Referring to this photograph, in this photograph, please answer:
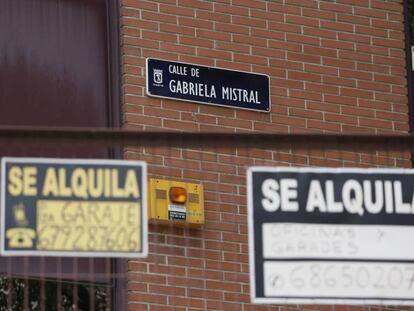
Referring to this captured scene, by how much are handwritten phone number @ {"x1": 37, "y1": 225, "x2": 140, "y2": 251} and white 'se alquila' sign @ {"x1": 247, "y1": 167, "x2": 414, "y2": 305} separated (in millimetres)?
701

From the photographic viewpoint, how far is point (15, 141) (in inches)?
436

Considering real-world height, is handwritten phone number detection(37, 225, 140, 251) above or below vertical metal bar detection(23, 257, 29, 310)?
above

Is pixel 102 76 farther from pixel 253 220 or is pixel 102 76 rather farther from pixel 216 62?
pixel 253 220

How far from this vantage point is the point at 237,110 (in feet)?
47.4

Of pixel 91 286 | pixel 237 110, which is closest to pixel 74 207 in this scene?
pixel 91 286

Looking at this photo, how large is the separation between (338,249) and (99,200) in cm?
138

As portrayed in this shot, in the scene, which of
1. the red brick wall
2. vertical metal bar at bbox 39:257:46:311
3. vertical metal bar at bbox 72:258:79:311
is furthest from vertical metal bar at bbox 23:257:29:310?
the red brick wall

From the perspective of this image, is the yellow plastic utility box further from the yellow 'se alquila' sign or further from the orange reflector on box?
the yellow 'se alquila' sign

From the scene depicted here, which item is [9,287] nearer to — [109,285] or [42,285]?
[109,285]

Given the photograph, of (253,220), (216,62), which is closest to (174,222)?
(216,62)

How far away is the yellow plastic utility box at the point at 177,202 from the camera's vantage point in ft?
45.0

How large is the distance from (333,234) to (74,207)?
58.3 inches

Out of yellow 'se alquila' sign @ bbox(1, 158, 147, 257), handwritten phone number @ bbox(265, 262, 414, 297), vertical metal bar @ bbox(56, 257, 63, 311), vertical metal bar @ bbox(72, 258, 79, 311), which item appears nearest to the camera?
yellow 'se alquila' sign @ bbox(1, 158, 147, 257)

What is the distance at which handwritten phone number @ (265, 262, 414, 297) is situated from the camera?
11.2 m
